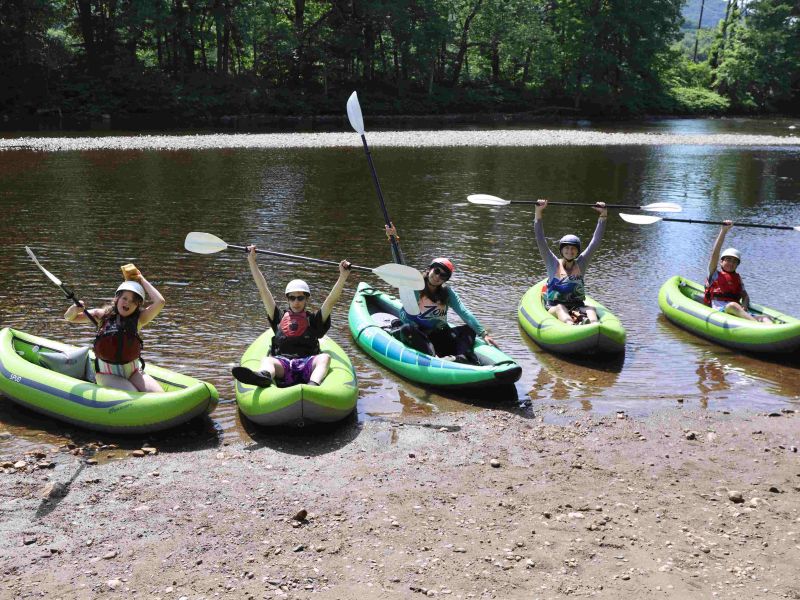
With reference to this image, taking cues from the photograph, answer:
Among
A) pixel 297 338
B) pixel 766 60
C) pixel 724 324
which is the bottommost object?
pixel 724 324

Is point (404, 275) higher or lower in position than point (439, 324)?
higher

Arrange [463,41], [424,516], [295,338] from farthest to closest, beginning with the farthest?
[463,41] → [295,338] → [424,516]

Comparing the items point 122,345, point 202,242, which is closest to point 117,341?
point 122,345

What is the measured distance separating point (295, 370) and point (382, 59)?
38.0m

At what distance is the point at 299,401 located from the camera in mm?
5672

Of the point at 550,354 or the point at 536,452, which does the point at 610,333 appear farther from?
the point at 536,452

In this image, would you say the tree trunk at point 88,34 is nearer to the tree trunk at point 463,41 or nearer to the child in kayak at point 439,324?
the tree trunk at point 463,41

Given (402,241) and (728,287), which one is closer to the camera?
(728,287)

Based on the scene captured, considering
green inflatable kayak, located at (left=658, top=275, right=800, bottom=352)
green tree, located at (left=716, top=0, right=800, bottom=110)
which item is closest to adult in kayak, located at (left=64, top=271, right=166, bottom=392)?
green inflatable kayak, located at (left=658, top=275, right=800, bottom=352)

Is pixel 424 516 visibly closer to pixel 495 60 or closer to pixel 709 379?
pixel 709 379

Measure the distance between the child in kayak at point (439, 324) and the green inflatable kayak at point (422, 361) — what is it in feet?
0.35

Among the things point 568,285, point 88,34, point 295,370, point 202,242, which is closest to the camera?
point 295,370

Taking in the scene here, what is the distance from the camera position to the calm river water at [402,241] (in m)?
7.18

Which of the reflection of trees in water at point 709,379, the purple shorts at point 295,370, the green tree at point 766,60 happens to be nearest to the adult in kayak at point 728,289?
the reflection of trees in water at point 709,379
